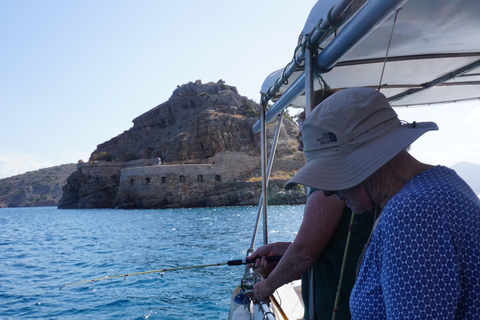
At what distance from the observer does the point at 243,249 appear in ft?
39.1

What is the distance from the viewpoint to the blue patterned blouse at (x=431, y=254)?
68 centimetres

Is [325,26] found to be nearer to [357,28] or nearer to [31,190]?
[357,28]

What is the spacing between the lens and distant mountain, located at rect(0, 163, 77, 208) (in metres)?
97.2

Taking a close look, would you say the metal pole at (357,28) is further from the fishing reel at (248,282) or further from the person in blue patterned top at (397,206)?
the fishing reel at (248,282)

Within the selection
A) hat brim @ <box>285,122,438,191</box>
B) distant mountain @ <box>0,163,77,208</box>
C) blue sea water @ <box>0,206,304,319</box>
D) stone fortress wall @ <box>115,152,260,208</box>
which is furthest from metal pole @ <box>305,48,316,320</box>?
distant mountain @ <box>0,163,77,208</box>

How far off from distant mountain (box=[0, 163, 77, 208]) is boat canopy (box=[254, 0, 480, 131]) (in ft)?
318

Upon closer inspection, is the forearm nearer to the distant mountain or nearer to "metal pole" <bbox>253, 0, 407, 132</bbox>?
"metal pole" <bbox>253, 0, 407, 132</bbox>

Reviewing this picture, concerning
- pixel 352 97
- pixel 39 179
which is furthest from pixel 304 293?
pixel 39 179

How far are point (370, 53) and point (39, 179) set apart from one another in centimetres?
12185

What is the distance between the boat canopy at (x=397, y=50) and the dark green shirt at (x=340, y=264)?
0.62 m

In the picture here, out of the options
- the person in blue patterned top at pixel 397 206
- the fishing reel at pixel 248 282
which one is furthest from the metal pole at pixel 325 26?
the fishing reel at pixel 248 282

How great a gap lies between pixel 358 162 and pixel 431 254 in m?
0.28

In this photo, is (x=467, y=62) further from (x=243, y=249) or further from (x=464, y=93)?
(x=243, y=249)

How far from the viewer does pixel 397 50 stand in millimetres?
2525
